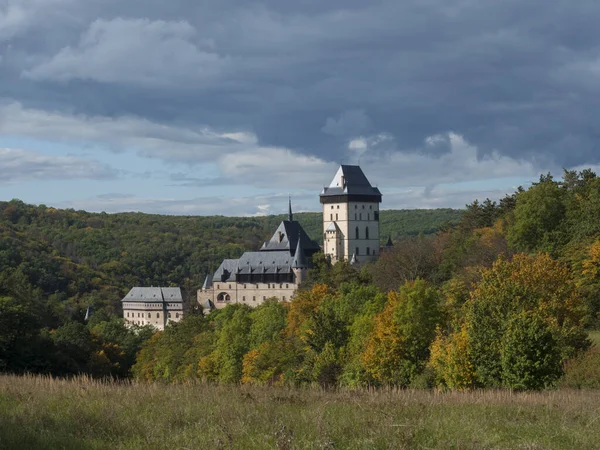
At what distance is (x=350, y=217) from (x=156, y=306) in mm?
34365

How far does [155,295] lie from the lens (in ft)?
440

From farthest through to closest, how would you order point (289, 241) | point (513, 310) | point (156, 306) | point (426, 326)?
point (156, 306), point (289, 241), point (426, 326), point (513, 310)

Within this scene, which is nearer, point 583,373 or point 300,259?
point 583,373

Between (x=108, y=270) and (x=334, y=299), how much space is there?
12430cm

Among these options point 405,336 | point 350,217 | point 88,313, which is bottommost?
point 88,313

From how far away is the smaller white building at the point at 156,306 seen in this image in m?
134

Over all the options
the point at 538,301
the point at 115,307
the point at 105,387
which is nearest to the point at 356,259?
the point at 115,307

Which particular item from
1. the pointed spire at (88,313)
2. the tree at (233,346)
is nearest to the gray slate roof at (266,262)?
the pointed spire at (88,313)

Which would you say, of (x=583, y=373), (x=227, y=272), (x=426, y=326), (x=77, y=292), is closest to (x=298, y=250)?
(x=227, y=272)

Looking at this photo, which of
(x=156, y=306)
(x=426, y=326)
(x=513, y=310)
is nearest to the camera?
(x=513, y=310)

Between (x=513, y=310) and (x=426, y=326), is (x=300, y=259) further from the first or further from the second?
(x=513, y=310)

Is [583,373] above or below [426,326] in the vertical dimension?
below

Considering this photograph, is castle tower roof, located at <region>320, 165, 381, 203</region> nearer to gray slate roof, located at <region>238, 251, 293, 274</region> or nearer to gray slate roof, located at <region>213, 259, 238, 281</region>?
gray slate roof, located at <region>238, 251, 293, 274</region>

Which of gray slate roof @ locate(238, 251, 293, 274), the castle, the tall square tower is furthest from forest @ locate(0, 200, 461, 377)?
A: gray slate roof @ locate(238, 251, 293, 274)
